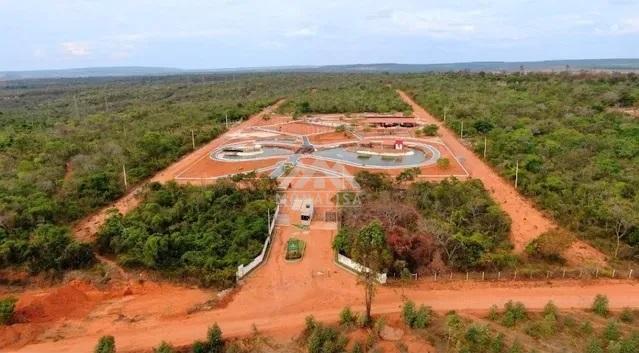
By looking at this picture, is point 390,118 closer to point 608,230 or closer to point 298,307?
point 608,230

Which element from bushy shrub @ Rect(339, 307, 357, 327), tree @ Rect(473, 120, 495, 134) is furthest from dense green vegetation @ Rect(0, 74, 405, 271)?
tree @ Rect(473, 120, 495, 134)

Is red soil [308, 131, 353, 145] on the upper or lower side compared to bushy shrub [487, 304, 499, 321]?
upper

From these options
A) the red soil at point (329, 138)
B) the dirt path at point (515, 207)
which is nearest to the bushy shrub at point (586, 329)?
the dirt path at point (515, 207)

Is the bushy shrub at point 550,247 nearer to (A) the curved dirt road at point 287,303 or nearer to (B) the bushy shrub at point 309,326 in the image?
(A) the curved dirt road at point 287,303

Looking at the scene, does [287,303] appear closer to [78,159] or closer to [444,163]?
[444,163]

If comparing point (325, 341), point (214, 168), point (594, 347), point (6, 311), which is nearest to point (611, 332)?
point (594, 347)

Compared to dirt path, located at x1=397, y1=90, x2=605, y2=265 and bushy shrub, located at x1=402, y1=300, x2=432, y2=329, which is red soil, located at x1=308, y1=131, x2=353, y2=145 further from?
bushy shrub, located at x1=402, y1=300, x2=432, y2=329
